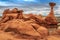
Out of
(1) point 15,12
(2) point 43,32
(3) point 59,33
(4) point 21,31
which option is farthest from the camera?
(1) point 15,12

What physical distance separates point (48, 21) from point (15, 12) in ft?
15.0

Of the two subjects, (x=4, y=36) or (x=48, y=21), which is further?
(x=48, y=21)

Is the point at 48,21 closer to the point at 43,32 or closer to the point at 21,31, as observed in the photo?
the point at 43,32

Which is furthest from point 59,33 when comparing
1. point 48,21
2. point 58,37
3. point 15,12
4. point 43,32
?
point 48,21

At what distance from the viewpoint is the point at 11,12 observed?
28.6 ft

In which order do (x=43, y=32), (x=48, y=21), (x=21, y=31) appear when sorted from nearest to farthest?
(x=21, y=31) < (x=43, y=32) < (x=48, y=21)

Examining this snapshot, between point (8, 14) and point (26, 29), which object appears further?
point (8, 14)

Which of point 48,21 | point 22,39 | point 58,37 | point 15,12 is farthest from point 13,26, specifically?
point 48,21

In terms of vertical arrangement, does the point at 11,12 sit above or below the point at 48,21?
above

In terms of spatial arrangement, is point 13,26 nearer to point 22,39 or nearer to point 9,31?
point 9,31

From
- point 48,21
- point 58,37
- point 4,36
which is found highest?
point 4,36

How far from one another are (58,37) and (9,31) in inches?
57.4

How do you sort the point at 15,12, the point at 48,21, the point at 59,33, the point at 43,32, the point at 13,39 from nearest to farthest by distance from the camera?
the point at 13,39 → the point at 43,32 → the point at 59,33 → the point at 15,12 → the point at 48,21

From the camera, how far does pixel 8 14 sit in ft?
28.0
